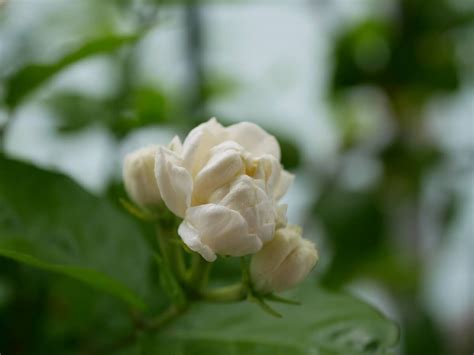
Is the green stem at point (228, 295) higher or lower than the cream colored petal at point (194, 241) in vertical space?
lower

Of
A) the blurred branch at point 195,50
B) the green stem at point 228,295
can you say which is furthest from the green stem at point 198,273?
the blurred branch at point 195,50

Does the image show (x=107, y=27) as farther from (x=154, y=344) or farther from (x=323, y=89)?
(x=154, y=344)

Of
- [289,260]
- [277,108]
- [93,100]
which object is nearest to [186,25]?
[277,108]

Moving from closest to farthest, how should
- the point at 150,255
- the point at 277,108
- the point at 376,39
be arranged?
the point at 150,255 < the point at 376,39 < the point at 277,108

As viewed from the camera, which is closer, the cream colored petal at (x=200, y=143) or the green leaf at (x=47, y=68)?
the cream colored petal at (x=200, y=143)

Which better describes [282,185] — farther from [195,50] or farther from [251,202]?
[195,50]

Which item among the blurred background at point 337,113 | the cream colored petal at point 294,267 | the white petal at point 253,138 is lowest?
the blurred background at point 337,113

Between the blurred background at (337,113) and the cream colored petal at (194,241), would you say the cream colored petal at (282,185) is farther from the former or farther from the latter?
the blurred background at (337,113)
